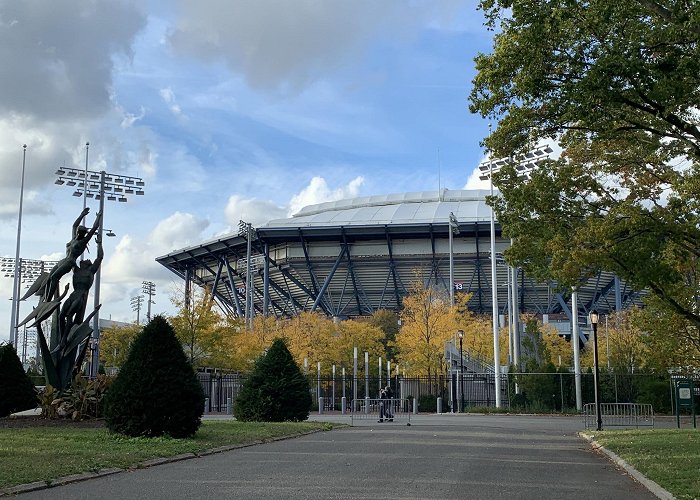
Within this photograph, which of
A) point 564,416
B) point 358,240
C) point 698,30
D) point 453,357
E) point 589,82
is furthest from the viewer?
point 358,240

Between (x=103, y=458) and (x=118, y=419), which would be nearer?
(x=103, y=458)

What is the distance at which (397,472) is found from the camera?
43.7 feet

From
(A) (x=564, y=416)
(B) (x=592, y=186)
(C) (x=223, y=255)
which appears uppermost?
(C) (x=223, y=255)

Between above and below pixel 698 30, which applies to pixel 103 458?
below

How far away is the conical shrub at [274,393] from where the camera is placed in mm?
27734

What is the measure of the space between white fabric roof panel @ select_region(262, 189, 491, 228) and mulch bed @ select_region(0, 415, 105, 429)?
199 feet

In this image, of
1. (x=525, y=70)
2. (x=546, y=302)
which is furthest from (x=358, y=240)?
(x=525, y=70)

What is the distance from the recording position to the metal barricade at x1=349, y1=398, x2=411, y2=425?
3250 centimetres

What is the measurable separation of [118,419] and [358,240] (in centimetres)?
6811

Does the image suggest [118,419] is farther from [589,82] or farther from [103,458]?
[589,82]

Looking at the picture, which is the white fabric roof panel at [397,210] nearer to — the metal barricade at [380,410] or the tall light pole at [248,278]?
the tall light pole at [248,278]

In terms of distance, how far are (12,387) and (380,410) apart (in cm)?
1405

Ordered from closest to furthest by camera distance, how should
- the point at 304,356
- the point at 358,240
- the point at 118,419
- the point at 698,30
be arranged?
the point at 698,30 → the point at 118,419 → the point at 304,356 → the point at 358,240

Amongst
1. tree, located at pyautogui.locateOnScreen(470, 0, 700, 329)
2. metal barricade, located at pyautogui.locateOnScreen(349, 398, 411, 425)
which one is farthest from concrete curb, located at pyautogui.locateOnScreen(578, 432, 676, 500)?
metal barricade, located at pyautogui.locateOnScreen(349, 398, 411, 425)
